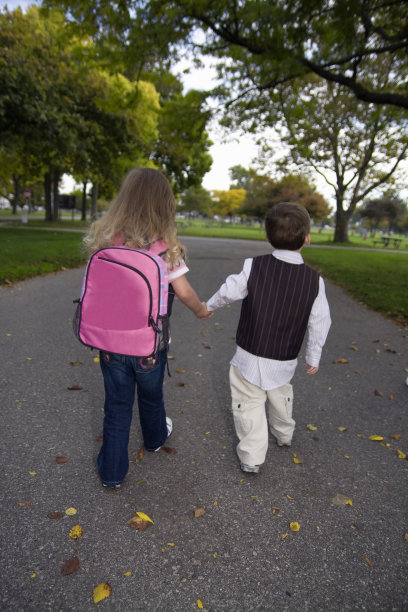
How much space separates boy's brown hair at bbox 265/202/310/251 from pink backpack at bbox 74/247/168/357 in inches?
29.8

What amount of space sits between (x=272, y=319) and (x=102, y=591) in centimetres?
164

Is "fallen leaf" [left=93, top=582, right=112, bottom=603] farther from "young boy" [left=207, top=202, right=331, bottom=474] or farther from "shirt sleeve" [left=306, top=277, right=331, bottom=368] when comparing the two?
"shirt sleeve" [left=306, top=277, right=331, bottom=368]

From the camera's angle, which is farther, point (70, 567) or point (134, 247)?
point (134, 247)

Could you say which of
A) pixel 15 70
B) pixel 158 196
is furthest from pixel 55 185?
pixel 158 196

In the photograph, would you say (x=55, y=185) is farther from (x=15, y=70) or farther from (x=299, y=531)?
(x=299, y=531)

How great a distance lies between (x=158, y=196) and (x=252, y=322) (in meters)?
0.97

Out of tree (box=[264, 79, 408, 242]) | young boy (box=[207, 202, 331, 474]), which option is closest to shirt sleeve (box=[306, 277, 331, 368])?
young boy (box=[207, 202, 331, 474])

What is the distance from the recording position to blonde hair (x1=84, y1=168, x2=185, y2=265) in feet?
7.03

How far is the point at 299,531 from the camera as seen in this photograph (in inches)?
84.4

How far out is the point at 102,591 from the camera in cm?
173

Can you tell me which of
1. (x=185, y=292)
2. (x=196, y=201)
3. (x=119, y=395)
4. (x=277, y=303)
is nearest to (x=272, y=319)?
(x=277, y=303)

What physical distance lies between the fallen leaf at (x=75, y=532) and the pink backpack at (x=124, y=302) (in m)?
0.94

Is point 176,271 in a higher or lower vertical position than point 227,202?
lower

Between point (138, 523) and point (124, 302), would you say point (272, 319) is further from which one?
point (138, 523)
